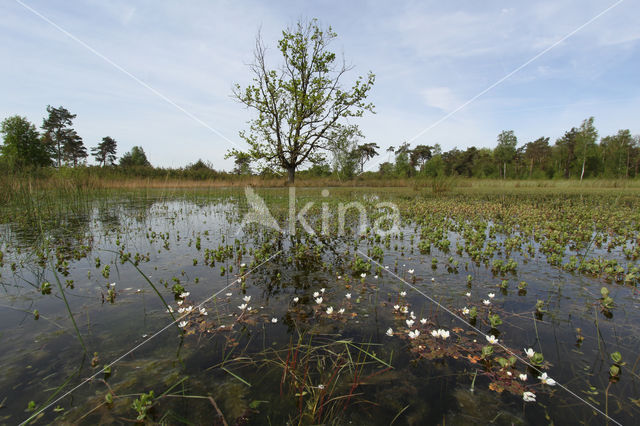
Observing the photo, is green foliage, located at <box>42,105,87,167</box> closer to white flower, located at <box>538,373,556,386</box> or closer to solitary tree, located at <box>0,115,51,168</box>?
solitary tree, located at <box>0,115,51,168</box>

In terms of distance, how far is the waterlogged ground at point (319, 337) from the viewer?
219 centimetres

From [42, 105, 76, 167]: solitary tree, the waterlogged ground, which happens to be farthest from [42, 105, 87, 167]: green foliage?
the waterlogged ground

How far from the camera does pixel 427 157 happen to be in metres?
89.8

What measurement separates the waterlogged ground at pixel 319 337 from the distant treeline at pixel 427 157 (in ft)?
67.6

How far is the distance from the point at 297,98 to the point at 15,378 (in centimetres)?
2349

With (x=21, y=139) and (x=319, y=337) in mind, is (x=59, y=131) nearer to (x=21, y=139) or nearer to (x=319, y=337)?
(x=21, y=139)

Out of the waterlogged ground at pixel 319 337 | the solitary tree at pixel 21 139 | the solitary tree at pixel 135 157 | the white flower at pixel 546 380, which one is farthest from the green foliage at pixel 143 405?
the solitary tree at pixel 135 157

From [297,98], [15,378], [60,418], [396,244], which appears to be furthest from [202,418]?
[297,98]

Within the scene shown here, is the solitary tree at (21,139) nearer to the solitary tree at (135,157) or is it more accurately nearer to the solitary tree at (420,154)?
the solitary tree at (135,157)

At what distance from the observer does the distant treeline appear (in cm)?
4161

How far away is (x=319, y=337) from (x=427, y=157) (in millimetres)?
95810

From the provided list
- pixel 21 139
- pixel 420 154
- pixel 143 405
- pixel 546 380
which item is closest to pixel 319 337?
pixel 143 405

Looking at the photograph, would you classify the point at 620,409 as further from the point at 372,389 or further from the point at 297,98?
the point at 297,98

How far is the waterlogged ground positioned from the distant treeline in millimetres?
20614
